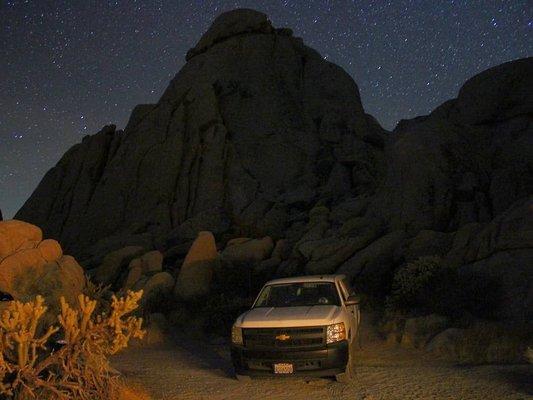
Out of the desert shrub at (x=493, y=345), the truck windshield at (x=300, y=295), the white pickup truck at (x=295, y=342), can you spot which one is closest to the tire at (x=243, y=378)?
the white pickup truck at (x=295, y=342)

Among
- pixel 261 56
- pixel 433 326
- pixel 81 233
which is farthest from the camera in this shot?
pixel 261 56

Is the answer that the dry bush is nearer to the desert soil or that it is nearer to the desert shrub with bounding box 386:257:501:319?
the desert soil

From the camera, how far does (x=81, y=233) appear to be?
128 feet

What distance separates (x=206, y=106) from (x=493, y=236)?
86.1ft

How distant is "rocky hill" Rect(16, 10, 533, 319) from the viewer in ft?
66.4

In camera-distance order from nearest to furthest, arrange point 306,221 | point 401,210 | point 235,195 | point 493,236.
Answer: point 493,236
point 401,210
point 306,221
point 235,195

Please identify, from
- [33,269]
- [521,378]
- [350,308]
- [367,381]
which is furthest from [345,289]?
[33,269]

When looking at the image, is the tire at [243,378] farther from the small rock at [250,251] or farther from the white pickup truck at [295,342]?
the small rock at [250,251]

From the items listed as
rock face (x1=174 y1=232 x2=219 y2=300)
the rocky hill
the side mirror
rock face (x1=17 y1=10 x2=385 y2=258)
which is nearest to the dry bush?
the side mirror

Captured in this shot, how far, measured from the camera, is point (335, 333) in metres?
9.27

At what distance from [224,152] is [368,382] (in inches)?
1148

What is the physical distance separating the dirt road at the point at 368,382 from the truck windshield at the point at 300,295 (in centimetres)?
142

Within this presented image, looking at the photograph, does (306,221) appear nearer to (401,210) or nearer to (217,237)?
(217,237)

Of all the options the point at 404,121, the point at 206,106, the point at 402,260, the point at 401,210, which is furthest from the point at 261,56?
the point at 402,260
